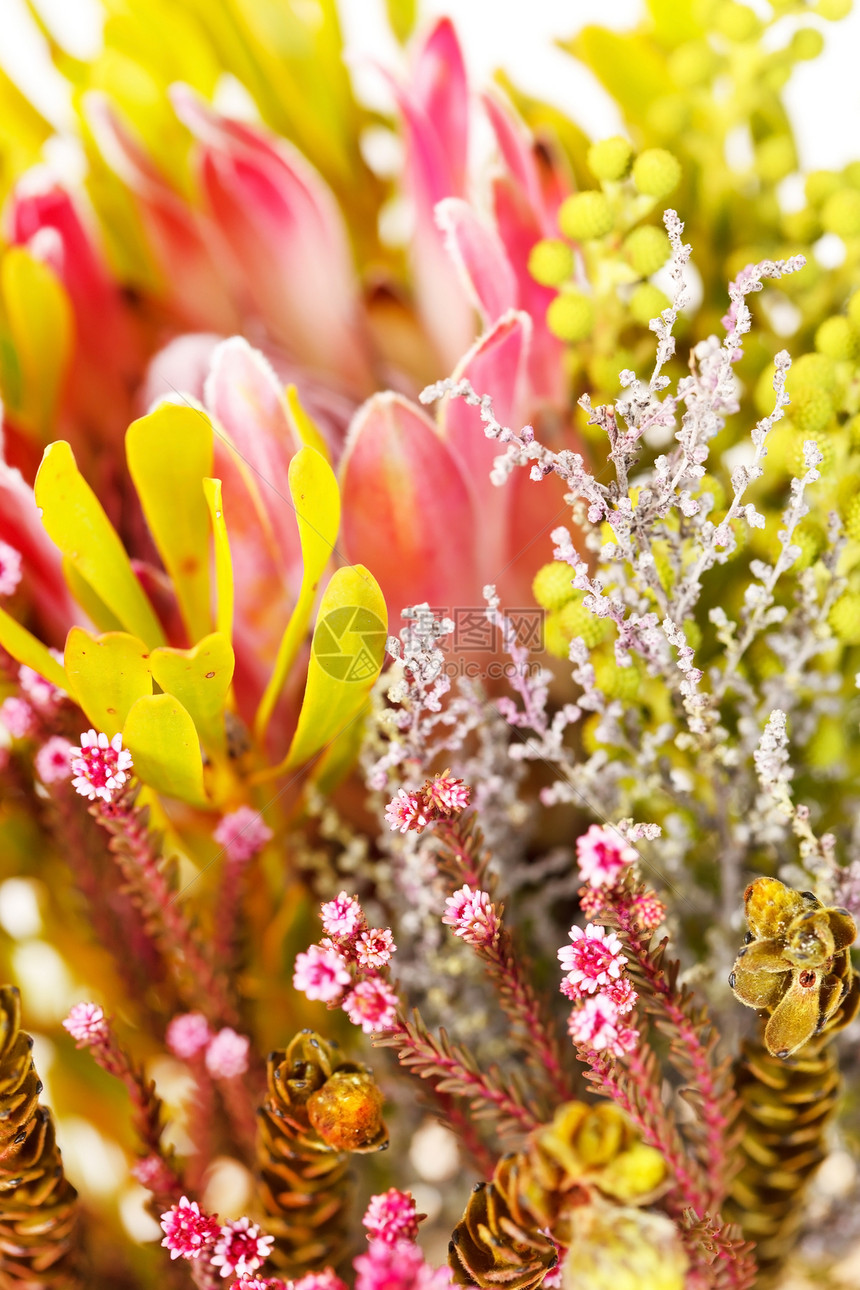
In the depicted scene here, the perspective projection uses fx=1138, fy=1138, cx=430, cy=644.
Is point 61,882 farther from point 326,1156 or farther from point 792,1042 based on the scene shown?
point 792,1042

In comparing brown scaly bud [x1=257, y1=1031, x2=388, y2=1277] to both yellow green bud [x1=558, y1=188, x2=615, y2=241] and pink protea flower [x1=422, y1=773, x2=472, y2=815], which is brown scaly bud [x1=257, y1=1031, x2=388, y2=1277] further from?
yellow green bud [x1=558, y1=188, x2=615, y2=241]

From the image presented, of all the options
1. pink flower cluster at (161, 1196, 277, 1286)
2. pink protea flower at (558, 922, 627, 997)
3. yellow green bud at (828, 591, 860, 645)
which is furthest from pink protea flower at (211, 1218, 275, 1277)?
yellow green bud at (828, 591, 860, 645)

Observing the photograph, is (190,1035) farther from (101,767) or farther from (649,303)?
(649,303)

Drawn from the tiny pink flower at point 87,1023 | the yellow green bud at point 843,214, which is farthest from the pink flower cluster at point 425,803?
the yellow green bud at point 843,214

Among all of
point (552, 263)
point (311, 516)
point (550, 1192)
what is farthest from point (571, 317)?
point (550, 1192)

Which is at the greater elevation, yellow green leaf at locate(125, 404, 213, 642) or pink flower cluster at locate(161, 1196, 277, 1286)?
yellow green leaf at locate(125, 404, 213, 642)

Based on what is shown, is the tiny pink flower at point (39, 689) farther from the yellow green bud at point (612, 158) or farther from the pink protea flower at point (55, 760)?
the yellow green bud at point (612, 158)

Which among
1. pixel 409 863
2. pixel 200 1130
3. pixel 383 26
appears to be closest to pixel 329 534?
pixel 409 863
